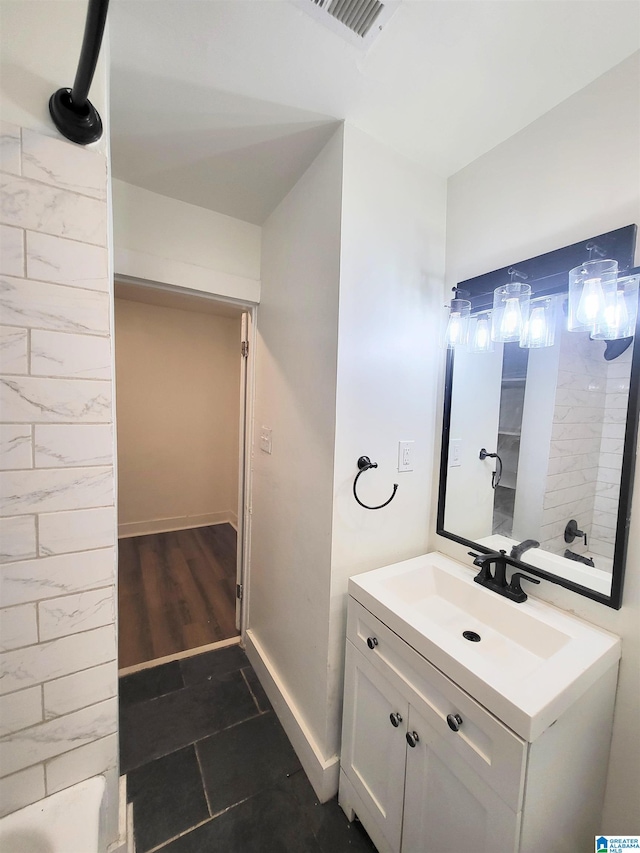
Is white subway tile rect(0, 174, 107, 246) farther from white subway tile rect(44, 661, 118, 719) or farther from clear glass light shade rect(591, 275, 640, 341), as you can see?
clear glass light shade rect(591, 275, 640, 341)

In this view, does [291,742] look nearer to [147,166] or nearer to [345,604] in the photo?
[345,604]

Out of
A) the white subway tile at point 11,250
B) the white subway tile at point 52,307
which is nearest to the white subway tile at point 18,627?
the white subway tile at point 52,307

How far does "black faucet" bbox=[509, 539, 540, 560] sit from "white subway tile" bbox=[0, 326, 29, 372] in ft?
5.14

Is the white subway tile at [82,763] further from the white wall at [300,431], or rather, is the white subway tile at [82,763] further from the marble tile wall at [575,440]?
the marble tile wall at [575,440]

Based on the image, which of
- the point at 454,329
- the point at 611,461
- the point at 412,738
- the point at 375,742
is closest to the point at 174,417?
A: the point at 454,329

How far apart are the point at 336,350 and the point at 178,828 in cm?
178

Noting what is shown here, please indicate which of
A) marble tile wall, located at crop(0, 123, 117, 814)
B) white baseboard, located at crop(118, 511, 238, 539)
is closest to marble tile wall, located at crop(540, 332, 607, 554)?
marble tile wall, located at crop(0, 123, 117, 814)

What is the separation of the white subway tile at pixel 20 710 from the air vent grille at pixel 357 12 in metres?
1.87

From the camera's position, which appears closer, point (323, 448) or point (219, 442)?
point (323, 448)

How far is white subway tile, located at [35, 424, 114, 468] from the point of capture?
812 mm

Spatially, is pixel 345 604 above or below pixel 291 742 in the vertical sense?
above

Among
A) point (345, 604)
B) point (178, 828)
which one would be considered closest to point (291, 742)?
point (178, 828)

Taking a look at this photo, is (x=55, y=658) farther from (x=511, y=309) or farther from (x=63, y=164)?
(x=511, y=309)

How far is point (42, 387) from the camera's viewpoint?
2.64 ft
